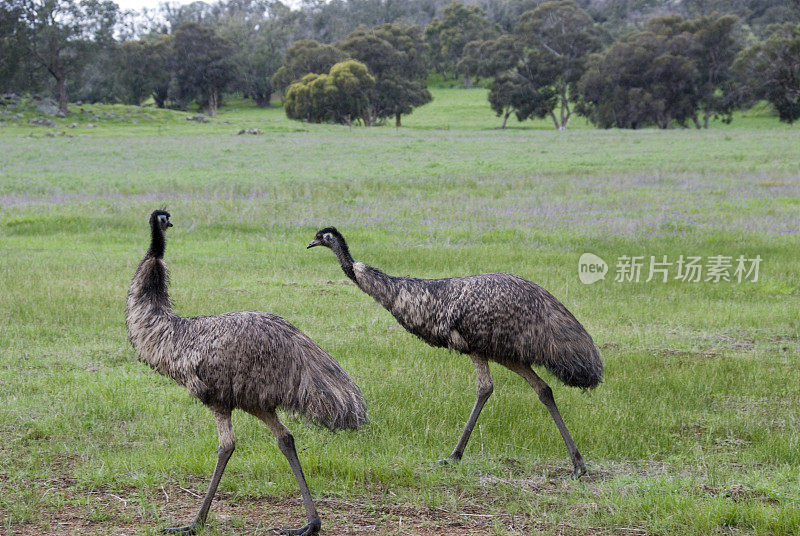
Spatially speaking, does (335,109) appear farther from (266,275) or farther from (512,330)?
(512,330)

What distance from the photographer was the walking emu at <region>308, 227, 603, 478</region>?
23.0ft

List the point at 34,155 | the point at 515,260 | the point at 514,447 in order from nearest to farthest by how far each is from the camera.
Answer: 1. the point at 514,447
2. the point at 515,260
3. the point at 34,155

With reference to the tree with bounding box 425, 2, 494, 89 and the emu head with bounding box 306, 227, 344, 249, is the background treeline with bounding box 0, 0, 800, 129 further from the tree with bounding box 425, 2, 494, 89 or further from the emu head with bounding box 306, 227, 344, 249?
the emu head with bounding box 306, 227, 344, 249

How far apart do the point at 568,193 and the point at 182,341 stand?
23.2 metres

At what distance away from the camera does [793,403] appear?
8.73m

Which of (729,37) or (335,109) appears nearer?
(729,37)

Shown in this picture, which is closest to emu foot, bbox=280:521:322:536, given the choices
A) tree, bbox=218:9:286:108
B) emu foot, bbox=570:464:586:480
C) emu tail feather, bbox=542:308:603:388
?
emu foot, bbox=570:464:586:480

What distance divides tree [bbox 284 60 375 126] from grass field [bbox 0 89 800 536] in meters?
52.1

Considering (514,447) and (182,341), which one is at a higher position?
(182,341)

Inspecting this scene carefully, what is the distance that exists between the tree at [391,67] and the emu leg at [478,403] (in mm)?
79622

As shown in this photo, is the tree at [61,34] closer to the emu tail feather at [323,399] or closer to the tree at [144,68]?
the tree at [144,68]

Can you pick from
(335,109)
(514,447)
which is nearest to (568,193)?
(514,447)

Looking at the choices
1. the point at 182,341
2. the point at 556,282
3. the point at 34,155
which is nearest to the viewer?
the point at 182,341

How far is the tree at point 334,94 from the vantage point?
79.8 m
